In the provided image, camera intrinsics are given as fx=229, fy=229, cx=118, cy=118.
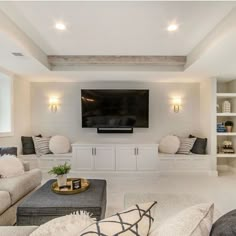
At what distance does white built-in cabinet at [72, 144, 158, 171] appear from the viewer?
5516mm

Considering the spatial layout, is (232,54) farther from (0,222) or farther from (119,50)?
(0,222)

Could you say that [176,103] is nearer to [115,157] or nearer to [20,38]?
[115,157]

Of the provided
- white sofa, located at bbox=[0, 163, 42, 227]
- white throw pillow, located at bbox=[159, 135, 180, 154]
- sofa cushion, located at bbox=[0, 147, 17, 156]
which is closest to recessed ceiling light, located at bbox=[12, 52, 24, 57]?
sofa cushion, located at bbox=[0, 147, 17, 156]

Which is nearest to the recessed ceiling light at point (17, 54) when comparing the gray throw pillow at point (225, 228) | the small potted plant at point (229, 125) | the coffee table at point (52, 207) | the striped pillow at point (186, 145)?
the coffee table at point (52, 207)

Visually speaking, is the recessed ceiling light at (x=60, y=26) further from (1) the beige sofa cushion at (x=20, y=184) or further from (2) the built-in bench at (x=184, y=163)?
(2) the built-in bench at (x=184, y=163)

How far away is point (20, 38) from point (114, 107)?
3156 mm

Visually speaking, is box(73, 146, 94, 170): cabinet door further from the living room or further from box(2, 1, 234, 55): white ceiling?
box(2, 1, 234, 55): white ceiling

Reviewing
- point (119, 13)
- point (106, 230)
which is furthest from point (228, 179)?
point (106, 230)

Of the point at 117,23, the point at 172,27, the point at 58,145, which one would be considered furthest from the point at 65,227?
the point at 58,145

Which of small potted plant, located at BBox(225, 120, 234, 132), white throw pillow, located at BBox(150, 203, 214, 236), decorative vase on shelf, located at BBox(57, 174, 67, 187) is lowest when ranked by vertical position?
decorative vase on shelf, located at BBox(57, 174, 67, 187)

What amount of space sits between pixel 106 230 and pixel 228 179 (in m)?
4.92

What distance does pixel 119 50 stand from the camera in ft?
13.2

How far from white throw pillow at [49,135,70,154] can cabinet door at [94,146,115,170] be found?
81cm

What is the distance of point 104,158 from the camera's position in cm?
555
